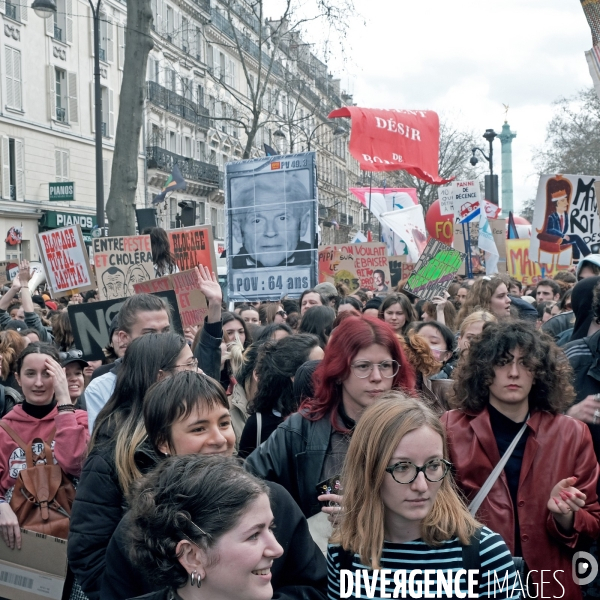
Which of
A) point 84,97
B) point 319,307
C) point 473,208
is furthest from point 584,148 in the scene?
point 319,307

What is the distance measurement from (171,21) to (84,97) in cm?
1007

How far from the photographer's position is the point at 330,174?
70062mm

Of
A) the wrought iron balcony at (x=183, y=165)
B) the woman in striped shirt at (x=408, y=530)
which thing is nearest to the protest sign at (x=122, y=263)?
the woman in striped shirt at (x=408, y=530)

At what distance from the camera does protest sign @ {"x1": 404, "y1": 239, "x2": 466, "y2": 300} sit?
408 inches

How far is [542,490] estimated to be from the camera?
3266 mm

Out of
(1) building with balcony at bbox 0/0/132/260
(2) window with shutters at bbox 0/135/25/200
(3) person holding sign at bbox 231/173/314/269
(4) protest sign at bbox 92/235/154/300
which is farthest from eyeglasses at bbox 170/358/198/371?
(2) window with shutters at bbox 0/135/25/200

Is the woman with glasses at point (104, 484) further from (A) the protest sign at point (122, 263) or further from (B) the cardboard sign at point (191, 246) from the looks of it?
(B) the cardboard sign at point (191, 246)

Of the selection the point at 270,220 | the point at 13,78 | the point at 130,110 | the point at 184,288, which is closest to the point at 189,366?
the point at 184,288

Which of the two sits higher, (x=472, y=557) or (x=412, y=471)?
(x=412, y=471)

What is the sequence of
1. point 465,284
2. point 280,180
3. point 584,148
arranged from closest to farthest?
point 280,180 < point 465,284 < point 584,148

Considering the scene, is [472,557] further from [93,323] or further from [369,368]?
[93,323]

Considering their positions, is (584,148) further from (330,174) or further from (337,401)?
(337,401)

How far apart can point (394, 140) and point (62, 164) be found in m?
21.7

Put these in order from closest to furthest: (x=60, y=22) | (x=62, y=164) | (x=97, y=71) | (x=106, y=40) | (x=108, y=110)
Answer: (x=97, y=71), (x=60, y=22), (x=62, y=164), (x=106, y=40), (x=108, y=110)
